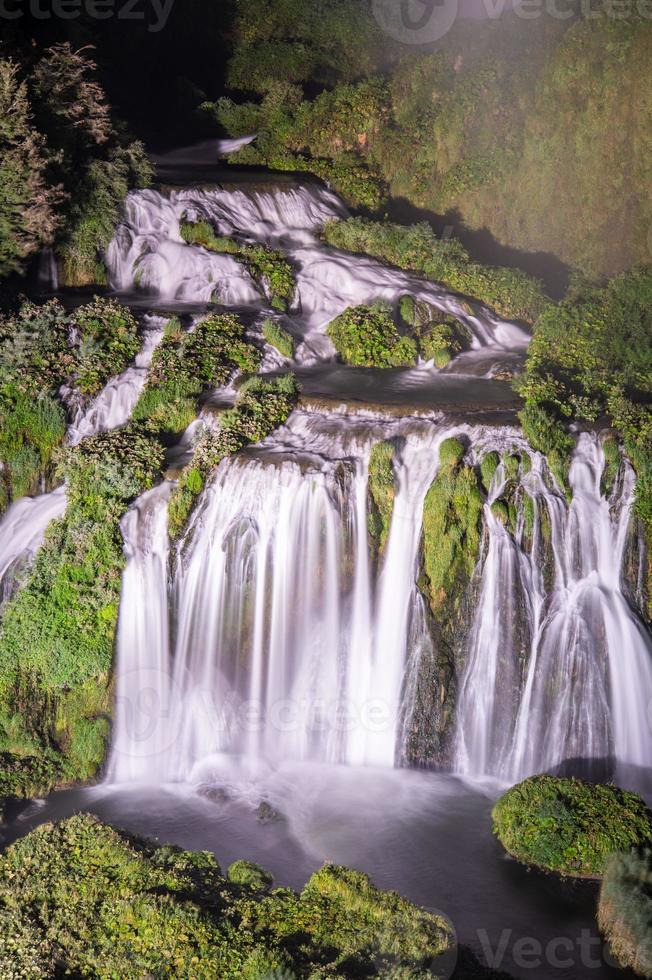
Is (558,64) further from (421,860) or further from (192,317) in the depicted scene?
(421,860)

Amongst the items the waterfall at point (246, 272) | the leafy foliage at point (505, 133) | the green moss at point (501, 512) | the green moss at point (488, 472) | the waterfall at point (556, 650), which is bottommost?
the waterfall at point (556, 650)

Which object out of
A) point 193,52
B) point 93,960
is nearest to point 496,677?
point 93,960

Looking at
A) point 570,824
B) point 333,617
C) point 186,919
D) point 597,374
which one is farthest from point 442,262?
point 186,919

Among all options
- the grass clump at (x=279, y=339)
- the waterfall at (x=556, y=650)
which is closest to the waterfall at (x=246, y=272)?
the grass clump at (x=279, y=339)

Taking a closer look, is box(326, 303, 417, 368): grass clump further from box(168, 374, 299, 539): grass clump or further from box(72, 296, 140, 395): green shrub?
box(72, 296, 140, 395): green shrub

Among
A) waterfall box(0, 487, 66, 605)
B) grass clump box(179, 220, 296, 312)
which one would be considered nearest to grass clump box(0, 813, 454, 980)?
waterfall box(0, 487, 66, 605)

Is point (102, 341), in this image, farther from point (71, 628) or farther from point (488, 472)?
point (488, 472)

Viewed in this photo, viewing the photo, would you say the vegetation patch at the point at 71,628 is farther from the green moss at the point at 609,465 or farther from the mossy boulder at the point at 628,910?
the mossy boulder at the point at 628,910

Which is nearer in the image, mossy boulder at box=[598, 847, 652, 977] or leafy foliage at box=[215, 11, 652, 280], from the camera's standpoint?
mossy boulder at box=[598, 847, 652, 977]
